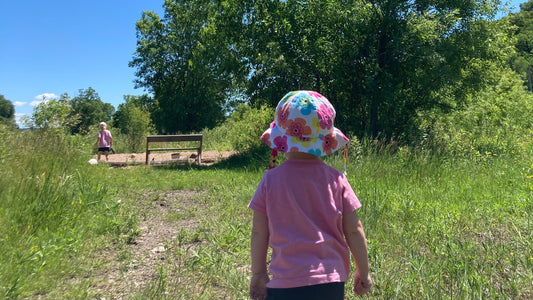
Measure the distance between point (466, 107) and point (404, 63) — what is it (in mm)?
3391

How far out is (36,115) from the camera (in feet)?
22.5

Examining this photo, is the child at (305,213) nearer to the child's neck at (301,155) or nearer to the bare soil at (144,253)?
the child's neck at (301,155)

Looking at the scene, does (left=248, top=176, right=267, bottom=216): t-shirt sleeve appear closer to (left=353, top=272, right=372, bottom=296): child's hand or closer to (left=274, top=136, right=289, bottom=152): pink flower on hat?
(left=274, top=136, right=289, bottom=152): pink flower on hat

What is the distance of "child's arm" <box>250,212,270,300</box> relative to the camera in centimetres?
173

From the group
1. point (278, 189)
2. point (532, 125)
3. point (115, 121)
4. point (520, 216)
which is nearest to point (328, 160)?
point (520, 216)

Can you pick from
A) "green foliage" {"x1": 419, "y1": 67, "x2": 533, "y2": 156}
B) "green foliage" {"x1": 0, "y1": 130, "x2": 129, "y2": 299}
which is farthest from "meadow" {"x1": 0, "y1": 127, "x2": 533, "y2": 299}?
"green foliage" {"x1": 419, "y1": 67, "x2": 533, "y2": 156}

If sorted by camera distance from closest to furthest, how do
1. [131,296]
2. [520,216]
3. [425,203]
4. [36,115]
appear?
1. [131,296]
2. [520,216]
3. [425,203]
4. [36,115]

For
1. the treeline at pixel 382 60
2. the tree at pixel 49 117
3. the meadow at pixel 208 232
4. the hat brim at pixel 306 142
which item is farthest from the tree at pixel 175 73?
the hat brim at pixel 306 142

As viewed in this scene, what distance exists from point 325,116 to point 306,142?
0.14 metres

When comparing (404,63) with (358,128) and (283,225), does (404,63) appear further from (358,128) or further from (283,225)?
(283,225)

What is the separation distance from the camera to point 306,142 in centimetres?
162

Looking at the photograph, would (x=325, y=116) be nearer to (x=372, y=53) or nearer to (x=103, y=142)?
(x=372, y=53)

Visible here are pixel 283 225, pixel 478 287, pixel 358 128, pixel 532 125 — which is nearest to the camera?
pixel 283 225

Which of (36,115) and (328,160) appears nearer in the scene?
(36,115)
